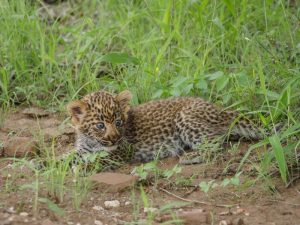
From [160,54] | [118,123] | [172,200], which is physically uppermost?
[160,54]

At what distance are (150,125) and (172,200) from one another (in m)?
1.99

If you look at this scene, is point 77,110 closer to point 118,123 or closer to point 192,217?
point 118,123

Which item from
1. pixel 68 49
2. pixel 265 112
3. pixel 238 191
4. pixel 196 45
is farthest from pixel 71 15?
pixel 238 191

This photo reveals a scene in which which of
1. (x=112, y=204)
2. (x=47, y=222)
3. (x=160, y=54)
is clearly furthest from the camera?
(x=160, y=54)

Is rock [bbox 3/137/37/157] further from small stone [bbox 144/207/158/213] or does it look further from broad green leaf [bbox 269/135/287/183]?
broad green leaf [bbox 269/135/287/183]

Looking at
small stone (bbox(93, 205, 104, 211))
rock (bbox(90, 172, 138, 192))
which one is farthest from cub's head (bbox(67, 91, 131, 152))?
small stone (bbox(93, 205, 104, 211))

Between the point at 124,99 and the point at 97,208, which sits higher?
the point at 124,99

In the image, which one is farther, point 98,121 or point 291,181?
point 98,121

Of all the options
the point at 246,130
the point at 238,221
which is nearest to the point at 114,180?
the point at 238,221

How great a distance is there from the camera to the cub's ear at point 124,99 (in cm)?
850

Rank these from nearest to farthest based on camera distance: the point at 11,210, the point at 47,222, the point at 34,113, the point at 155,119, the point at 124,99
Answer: the point at 47,222 < the point at 11,210 < the point at 124,99 < the point at 155,119 < the point at 34,113

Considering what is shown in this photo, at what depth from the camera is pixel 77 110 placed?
27.7 ft

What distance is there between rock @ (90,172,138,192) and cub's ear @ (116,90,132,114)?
55.4 inches

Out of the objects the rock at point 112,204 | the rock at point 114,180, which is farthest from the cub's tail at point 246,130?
the rock at point 112,204
